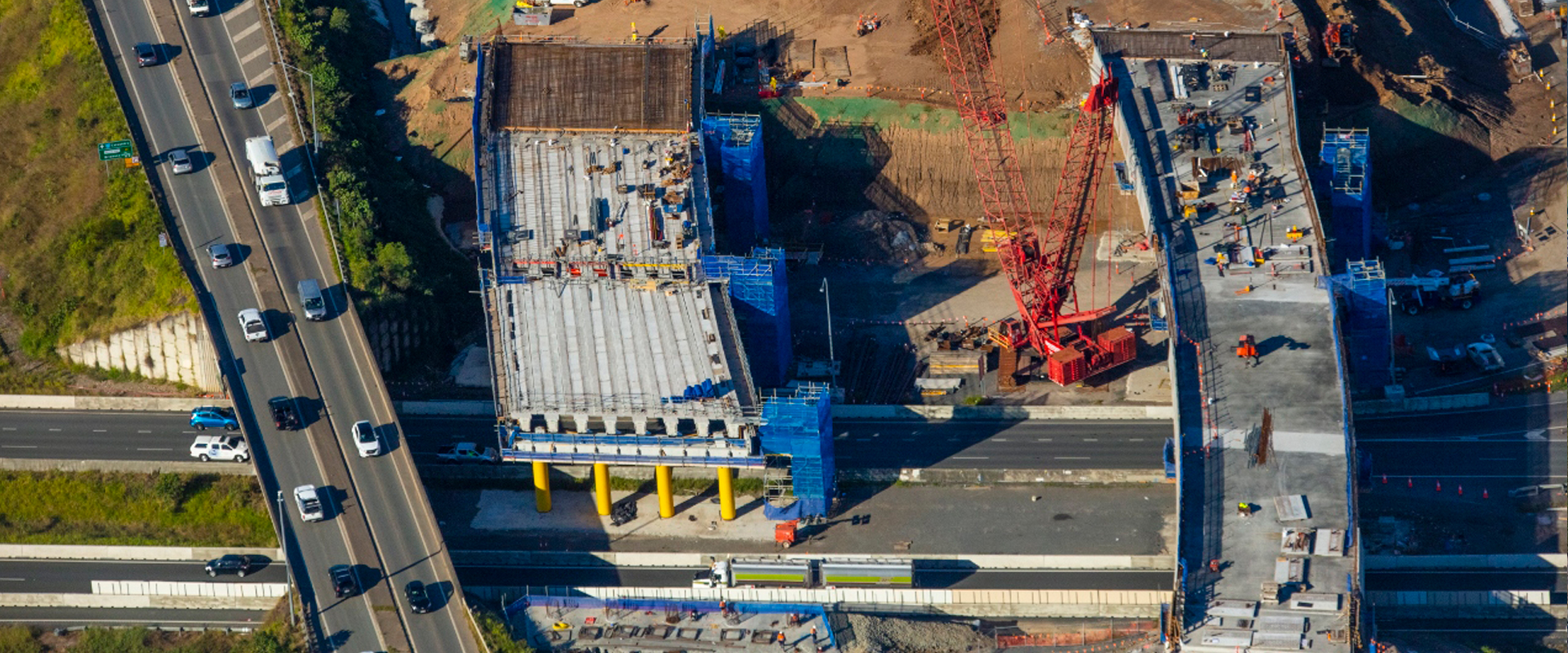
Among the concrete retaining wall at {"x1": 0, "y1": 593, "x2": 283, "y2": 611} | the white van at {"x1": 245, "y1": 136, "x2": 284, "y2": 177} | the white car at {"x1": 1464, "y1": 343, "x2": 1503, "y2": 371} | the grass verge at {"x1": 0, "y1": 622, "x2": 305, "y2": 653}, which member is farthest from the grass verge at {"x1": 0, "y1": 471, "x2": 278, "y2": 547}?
the white car at {"x1": 1464, "y1": 343, "x2": 1503, "y2": 371}

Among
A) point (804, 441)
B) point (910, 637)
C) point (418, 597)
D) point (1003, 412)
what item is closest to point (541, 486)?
point (418, 597)

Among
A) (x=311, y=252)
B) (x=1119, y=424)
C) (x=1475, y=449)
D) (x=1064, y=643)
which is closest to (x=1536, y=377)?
(x=1475, y=449)

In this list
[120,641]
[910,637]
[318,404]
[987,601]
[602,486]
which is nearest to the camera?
[910,637]

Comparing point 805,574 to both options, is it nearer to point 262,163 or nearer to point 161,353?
point 161,353

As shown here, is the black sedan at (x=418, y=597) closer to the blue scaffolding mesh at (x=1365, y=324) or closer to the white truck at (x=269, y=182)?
the white truck at (x=269, y=182)

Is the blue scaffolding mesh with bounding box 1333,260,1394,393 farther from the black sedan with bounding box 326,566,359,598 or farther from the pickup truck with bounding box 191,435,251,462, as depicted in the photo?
the pickup truck with bounding box 191,435,251,462
